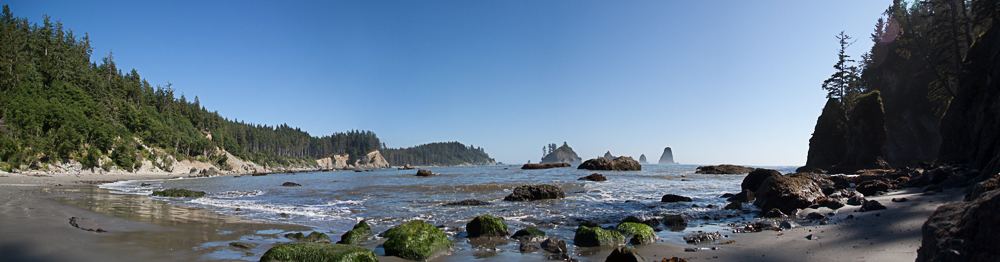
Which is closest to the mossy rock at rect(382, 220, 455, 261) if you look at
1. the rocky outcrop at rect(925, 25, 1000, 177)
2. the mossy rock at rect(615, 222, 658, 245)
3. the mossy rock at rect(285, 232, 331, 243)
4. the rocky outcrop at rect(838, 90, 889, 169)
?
the mossy rock at rect(285, 232, 331, 243)

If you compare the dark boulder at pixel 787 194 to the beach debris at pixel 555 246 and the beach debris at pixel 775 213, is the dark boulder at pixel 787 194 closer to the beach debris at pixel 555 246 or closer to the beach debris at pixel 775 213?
the beach debris at pixel 775 213

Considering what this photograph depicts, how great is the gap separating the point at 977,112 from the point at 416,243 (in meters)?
25.2

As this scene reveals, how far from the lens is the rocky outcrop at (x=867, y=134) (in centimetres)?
3428

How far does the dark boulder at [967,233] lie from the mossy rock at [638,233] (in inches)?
143

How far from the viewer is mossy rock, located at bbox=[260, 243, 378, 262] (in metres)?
5.17

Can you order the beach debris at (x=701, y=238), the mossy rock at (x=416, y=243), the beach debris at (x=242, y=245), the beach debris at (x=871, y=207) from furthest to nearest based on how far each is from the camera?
the beach debris at (x=871, y=207)
the beach debris at (x=701, y=238)
the beach debris at (x=242, y=245)
the mossy rock at (x=416, y=243)

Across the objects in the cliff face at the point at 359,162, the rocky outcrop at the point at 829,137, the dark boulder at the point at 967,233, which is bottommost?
the cliff face at the point at 359,162

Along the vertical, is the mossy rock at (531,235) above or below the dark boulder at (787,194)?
below

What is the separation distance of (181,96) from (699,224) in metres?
125

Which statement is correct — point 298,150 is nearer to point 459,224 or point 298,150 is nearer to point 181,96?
point 181,96

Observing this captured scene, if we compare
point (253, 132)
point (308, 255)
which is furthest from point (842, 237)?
point (253, 132)

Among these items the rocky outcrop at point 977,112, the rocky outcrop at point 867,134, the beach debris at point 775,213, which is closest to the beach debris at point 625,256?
the beach debris at point 775,213

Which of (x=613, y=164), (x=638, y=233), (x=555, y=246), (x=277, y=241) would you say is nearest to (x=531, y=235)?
(x=555, y=246)

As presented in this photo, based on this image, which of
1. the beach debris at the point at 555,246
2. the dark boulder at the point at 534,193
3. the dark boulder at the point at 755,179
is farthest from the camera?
the dark boulder at the point at 755,179
